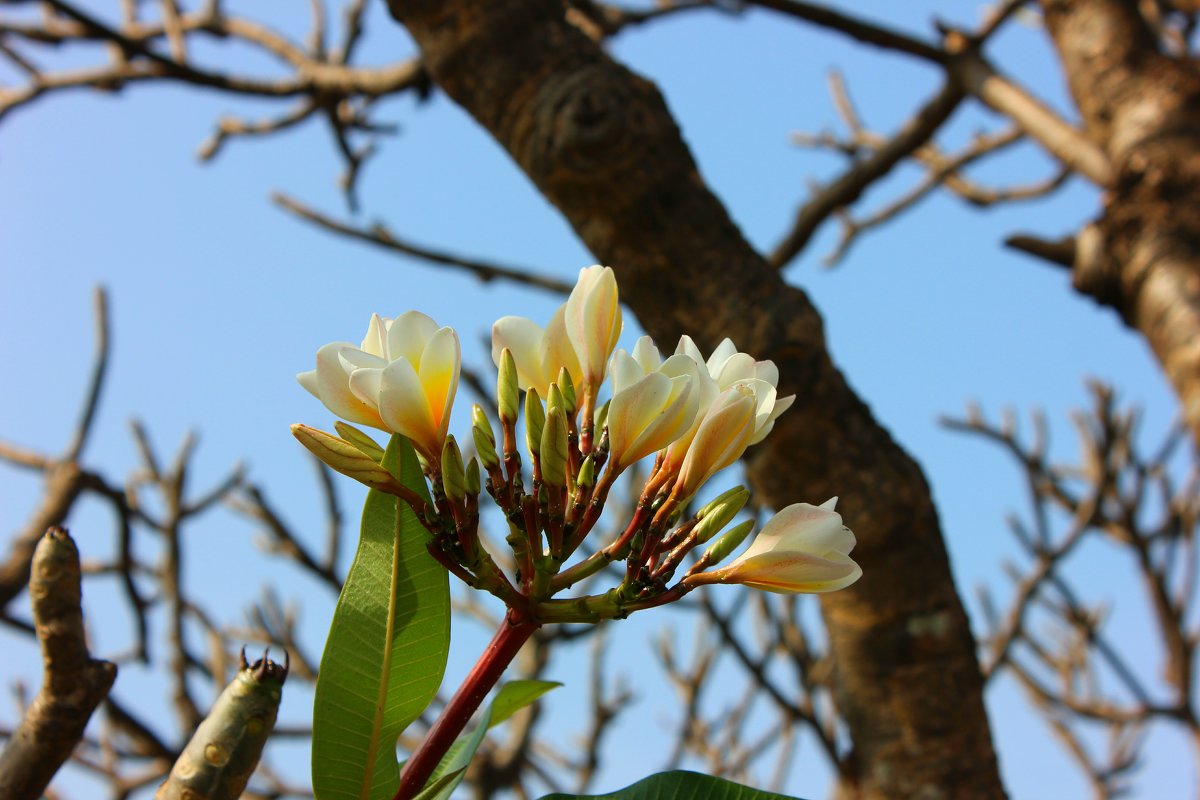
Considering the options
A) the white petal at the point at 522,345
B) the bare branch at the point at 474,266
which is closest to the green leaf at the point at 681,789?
the white petal at the point at 522,345

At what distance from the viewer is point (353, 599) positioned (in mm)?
607

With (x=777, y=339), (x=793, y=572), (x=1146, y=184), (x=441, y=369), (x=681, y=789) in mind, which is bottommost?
(x=681, y=789)

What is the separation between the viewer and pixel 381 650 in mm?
601

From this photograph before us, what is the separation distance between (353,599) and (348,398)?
0.12 meters

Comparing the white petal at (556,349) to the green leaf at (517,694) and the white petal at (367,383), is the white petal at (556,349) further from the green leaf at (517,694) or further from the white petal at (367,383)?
the green leaf at (517,694)

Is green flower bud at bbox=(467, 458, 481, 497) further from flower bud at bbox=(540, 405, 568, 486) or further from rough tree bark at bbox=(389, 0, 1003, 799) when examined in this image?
rough tree bark at bbox=(389, 0, 1003, 799)

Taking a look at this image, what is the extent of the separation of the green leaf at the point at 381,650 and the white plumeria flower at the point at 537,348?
124 millimetres

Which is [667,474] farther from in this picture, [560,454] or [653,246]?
[653,246]

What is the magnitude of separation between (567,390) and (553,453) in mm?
64

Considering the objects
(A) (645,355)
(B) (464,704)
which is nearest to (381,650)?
(B) (464,704)

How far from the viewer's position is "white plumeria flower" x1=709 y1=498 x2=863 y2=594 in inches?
24.6

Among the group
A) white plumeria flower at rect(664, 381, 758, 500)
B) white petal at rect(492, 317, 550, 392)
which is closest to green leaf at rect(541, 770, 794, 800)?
white plumeria flower at rect(664, 381, 758, 500)

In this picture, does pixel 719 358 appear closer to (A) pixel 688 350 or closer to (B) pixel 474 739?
(A) pixel 688 350

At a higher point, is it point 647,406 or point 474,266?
point 474,266
